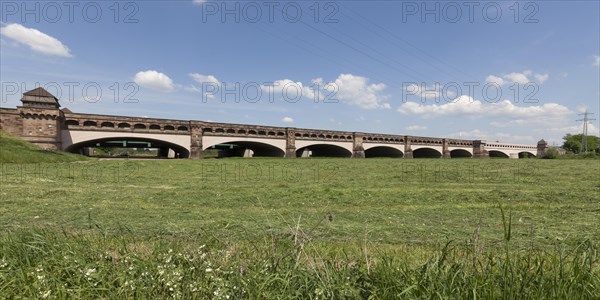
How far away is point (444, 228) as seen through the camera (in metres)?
6.12

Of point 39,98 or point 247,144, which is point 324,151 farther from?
point 39,98

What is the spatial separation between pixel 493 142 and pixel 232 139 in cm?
9483

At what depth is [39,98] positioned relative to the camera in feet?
136

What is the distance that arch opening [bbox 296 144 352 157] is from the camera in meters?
76.6

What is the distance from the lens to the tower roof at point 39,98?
40.7 meters

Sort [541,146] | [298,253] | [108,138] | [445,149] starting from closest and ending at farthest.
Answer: [298,253] < [108,138] < [445,149] < [541,146]

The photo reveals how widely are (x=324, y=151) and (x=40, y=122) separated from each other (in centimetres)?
6445

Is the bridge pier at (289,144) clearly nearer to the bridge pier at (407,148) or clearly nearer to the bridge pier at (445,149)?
the bridge pier at (407,148)

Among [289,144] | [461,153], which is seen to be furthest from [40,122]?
[461,153]

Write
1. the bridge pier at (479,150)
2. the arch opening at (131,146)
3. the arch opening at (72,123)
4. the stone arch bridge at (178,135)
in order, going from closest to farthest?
1. the stone arch bridge at (178,135)
2. the arch opening at (72,123)
3. the arch opening at (131,146)
4. the bridge pier at (479,150)

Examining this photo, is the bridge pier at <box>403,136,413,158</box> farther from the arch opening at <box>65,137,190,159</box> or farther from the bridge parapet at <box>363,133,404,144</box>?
the arch opening at <box>65,137,190,159</box>

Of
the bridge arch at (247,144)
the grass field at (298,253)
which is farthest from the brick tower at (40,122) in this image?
the grass field at (298,253)

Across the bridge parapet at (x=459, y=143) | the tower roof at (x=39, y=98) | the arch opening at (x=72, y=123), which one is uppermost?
the tower roof at (x=39, y=98)

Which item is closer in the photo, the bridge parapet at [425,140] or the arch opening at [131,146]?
the arch opening at [131,146]
